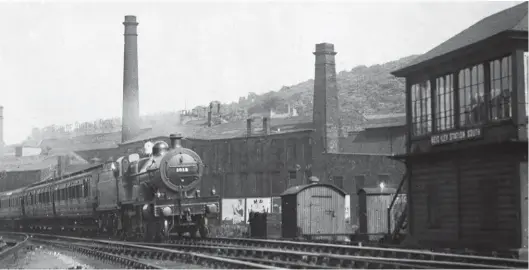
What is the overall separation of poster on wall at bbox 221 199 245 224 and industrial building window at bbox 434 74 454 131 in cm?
2902

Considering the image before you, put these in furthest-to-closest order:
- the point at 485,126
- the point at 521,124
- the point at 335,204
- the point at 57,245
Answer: the point at 335,204
the point at 57,245
the point at 485,126
the point at 521,124

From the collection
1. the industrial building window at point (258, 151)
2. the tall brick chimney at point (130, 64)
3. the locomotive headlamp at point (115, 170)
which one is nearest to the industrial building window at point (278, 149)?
the industrial building window at point (258, 151)

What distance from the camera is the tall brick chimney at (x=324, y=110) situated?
2363 inches

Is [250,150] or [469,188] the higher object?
[250,150]

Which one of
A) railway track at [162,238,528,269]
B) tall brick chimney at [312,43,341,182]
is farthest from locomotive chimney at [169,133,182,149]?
tall brick chimney at [312,43,341,182]

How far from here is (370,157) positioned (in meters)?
59.7

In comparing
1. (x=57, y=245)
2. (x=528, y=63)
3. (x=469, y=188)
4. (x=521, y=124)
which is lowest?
(x=57, y=245)

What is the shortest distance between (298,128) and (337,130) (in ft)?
20.7

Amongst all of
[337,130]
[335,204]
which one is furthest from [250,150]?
[335,204]

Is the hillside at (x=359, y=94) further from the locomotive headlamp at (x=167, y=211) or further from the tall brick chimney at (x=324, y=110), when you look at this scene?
the locomotive headlamp at (x=167, y=211)

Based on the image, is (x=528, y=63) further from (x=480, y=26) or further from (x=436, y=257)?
(x=436, y=257)

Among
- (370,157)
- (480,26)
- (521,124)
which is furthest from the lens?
(370,157)

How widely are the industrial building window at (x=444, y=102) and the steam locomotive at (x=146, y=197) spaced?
330 inches

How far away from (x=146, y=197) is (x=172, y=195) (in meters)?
1.33
